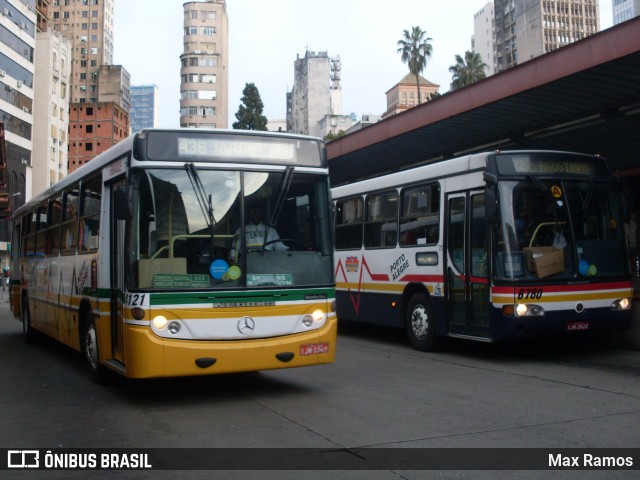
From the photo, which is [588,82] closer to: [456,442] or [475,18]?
[456,442]

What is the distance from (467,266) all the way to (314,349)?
399 centimetres

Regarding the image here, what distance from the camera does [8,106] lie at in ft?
240

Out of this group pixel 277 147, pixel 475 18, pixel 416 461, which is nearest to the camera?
pixel 416 461

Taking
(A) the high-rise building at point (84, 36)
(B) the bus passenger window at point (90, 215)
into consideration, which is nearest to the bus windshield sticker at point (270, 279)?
(B) the bus passenger window at point (90, 215)

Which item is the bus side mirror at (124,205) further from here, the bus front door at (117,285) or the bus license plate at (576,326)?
the bus license plate at (576,326)

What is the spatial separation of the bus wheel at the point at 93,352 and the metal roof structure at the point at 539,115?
30.7 feet

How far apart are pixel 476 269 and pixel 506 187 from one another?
1.38 meters

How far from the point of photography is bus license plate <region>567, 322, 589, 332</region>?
10.8m

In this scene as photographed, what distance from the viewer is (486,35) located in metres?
161

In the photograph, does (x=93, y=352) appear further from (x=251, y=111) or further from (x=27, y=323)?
(x=251, y=111)

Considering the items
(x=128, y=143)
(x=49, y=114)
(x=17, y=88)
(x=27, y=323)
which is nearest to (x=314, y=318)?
(x=128, y=143)

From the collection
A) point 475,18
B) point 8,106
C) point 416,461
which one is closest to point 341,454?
point 416,461

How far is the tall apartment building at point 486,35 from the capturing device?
154875mm

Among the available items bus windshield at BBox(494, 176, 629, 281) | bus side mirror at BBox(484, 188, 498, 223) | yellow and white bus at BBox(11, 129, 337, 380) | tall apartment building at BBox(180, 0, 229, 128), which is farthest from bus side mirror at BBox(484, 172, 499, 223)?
tall apartment building at BBox(180, 0, 229, 128)
